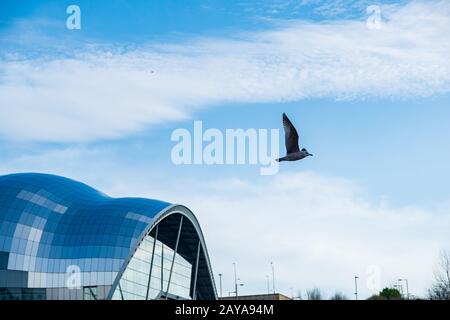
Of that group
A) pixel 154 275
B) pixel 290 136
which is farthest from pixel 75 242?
pixel 290 136

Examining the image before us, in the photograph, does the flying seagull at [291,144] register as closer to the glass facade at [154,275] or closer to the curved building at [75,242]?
the curved building at [75,242]

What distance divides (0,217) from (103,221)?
10398mm

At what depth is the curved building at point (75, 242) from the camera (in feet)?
214

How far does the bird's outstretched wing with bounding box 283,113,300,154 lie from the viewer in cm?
2214

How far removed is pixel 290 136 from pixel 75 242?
50.0 m

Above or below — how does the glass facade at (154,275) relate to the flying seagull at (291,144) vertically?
above

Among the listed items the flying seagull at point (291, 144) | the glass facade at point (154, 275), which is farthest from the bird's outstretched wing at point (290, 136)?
the glass facade at point (154, 275)

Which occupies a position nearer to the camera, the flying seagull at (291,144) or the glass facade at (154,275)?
the flying seagull at (291,144)

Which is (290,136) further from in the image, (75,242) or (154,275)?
(154,275)

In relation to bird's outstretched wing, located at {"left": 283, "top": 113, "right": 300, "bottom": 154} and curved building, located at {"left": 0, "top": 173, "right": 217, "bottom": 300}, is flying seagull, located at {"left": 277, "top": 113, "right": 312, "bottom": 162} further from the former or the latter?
curved building, located at {"left": 0, "top": 173, "right": 217, "bottom": 300}

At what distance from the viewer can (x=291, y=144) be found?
2223 cm
